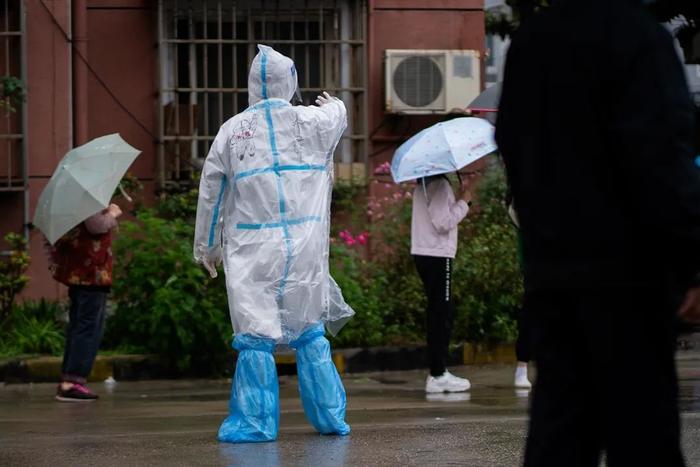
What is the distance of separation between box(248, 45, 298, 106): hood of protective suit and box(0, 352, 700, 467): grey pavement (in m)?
1.72

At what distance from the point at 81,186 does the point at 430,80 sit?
5.17 m

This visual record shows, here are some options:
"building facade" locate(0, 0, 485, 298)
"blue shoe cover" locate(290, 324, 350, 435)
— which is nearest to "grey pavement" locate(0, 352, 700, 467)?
"blue shoe cover" locate(290, 324, 350, 435)

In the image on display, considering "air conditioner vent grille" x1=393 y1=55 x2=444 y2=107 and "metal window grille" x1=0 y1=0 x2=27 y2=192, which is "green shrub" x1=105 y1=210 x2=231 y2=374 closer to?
"metal window grille" x1=0 y1=0 x2=27 y2=192

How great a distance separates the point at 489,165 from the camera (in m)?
13.7

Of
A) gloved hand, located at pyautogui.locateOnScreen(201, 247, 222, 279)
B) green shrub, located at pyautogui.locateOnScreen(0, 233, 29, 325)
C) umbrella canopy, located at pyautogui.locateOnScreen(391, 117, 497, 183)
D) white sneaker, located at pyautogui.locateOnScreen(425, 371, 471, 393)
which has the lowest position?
white sneaker, located at pyautogui.locateOnScreen(425, 371, 471, 393)

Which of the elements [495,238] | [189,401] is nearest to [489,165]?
[495,238]

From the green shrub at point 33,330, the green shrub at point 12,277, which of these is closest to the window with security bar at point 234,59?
the green shrub at point 12,277

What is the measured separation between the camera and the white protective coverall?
7223mm

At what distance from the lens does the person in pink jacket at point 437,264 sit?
10.0m

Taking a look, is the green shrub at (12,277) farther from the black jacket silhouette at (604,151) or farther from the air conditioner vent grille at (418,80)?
the black jacket silhouette at (604,151)

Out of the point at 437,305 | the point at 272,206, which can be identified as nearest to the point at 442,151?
the point at 437,305

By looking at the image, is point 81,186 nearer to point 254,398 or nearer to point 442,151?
point 442,151

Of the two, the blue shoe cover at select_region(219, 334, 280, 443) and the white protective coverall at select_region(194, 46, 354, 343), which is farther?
the white protective coverall at select_region(194, 46, 354, 343)

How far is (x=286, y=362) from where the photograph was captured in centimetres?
1173
